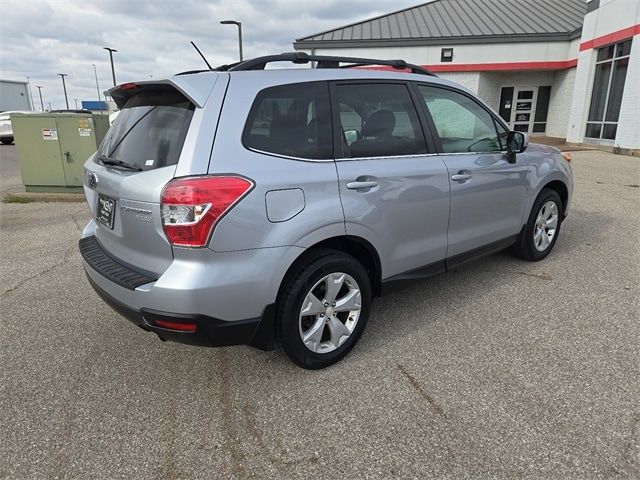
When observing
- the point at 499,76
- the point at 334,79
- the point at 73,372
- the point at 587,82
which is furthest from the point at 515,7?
the point at 73,372

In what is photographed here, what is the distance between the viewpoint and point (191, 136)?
7.57ft

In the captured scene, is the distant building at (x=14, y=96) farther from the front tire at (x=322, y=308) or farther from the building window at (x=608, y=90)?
the front tire at (x=322, y=308)

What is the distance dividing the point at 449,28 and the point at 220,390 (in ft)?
72.1

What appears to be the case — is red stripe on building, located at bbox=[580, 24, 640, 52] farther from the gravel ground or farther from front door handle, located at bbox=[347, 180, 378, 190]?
front door handle, located at bbox=[347, 180, 378, 190]

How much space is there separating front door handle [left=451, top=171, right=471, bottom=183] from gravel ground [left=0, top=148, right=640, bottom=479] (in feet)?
3.37

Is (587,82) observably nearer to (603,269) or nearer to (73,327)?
(603,269)

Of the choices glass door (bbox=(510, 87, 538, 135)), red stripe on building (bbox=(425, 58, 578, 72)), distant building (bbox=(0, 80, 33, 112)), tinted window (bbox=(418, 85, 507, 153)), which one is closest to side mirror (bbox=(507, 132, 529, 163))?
tinted window (bbox=(418, 85, 507, 153))

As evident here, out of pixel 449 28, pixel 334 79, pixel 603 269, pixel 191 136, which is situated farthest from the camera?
pixel 449 28

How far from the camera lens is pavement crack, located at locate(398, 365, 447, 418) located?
247 centimetres

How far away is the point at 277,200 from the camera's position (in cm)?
240

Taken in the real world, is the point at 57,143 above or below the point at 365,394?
above

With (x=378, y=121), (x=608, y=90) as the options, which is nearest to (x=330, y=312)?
(x=378, y=121)

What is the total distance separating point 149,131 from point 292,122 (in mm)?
821

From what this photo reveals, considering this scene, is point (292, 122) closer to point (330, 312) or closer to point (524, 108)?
point (330, 312)
